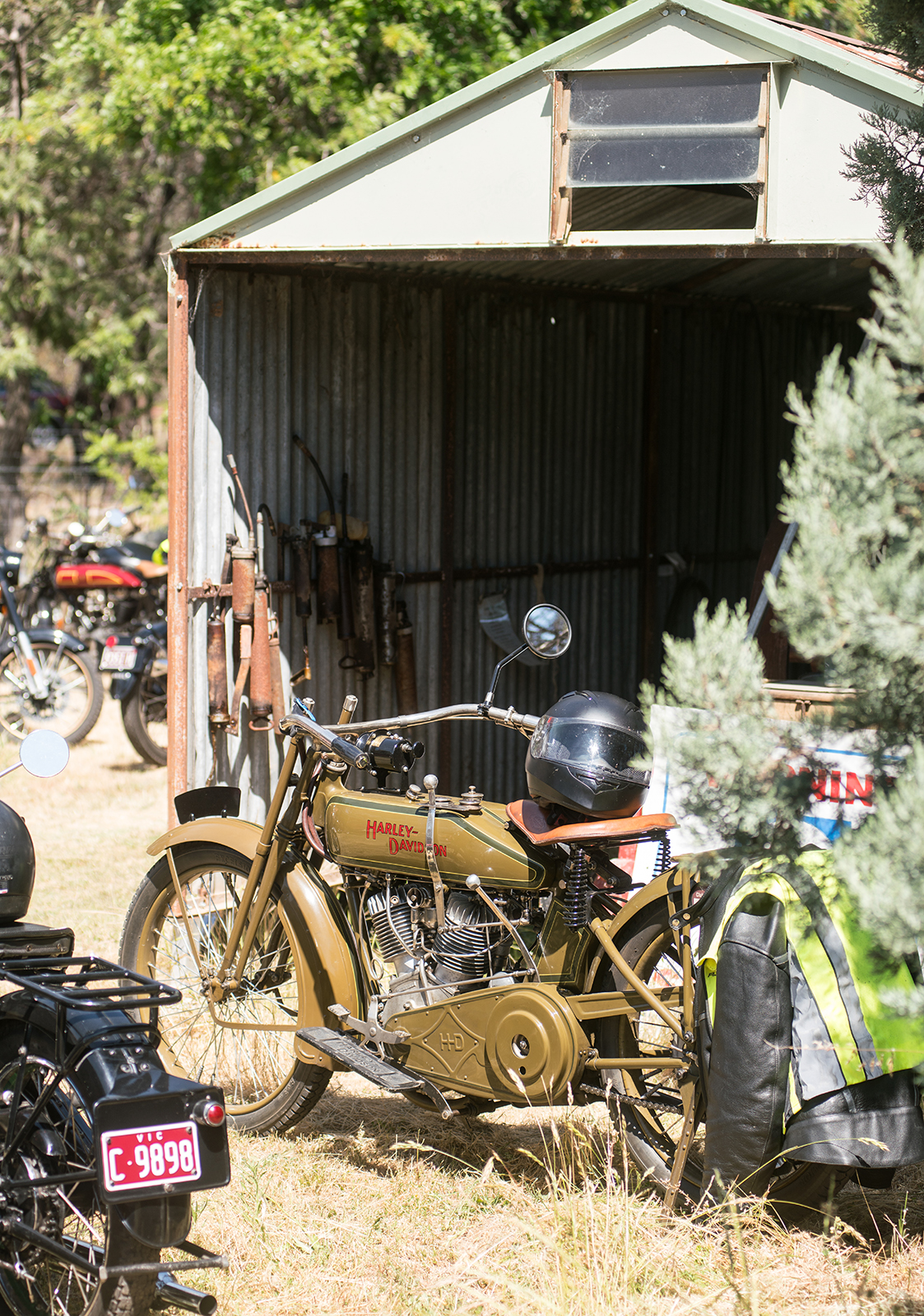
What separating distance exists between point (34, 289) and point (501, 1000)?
15670 millimetres

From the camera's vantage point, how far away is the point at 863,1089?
10.0ft

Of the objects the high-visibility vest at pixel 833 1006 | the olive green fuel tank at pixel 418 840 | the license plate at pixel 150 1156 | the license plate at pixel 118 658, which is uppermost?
the license plate at pixel 118 658

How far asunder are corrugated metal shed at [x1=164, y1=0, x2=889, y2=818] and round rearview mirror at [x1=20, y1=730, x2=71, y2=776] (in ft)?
7.39

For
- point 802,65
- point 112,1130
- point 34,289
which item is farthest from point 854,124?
point 34,289

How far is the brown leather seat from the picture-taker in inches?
139

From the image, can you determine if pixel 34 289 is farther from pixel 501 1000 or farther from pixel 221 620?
pixel 501 1000

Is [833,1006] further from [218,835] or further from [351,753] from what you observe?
[218,835]

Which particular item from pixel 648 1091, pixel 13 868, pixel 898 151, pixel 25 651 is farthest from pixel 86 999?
pixel 25 651

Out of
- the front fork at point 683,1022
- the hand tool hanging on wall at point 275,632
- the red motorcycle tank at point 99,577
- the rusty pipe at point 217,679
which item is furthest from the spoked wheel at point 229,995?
the red motorcycle tank at point 99,577

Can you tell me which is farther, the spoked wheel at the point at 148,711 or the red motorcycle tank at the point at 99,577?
the red motorcycle tank at the point at 99,577

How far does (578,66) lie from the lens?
4.80 metres

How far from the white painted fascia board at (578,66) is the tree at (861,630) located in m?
2.11

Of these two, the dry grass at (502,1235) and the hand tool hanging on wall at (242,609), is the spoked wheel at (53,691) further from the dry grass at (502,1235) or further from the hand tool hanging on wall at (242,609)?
the dry grass at (502,1235)

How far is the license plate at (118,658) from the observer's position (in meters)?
9.21
